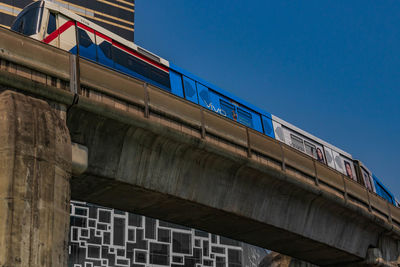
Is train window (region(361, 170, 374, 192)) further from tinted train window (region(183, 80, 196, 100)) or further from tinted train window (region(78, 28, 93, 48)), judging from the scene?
tinted train window (region(78, 28, 93, 48))

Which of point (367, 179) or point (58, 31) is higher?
Answer: point (58, 31)

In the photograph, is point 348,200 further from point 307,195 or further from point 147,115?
point 147,115

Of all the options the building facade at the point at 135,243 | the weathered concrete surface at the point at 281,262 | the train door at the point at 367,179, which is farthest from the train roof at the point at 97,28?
the building facade at the point at 135,243

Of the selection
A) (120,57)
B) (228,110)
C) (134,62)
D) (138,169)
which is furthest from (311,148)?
(138,169)

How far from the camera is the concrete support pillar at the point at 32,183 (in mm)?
12719

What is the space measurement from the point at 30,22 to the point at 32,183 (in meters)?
8.98

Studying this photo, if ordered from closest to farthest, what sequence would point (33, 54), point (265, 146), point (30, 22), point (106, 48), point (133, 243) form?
1. point (33, 54)
2. point (30, 22)
3. point (265, 146)
4. point (106, 48)
5. point (133, 243)

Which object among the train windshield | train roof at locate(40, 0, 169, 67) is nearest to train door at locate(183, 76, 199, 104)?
train roof at locate(40, 0, 169, 67)

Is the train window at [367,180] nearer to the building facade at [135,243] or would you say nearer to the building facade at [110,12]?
the building facade at [135,243]

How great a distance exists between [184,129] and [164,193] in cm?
200

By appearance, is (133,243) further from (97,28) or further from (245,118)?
(97,28)

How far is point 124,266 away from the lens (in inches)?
2813

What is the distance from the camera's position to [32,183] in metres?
13.4

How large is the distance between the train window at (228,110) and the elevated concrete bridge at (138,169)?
16.8 ft
